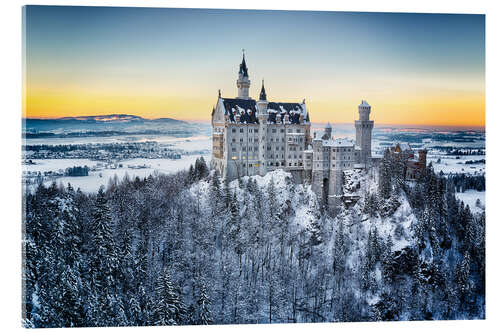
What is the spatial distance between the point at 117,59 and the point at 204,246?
7.16 m

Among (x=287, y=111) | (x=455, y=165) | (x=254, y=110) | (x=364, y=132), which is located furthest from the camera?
(x=254, y=110)

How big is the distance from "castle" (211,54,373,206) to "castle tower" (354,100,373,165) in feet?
0.13

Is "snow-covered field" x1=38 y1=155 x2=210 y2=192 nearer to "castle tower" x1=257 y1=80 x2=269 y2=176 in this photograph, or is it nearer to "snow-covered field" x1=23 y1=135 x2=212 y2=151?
"snow-covered field" x1=23 y1=135 x2=212 y2=151

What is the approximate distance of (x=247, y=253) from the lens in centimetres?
1633

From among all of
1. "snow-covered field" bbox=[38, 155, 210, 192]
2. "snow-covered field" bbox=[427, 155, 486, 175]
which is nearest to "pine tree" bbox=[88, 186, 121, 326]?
"snow-covered field" bbox=[38, 155, 210, 192]

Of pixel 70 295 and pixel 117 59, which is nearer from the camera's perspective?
pixel 70 295

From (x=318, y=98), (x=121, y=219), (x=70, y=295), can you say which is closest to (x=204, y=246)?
(x=121, y=219)

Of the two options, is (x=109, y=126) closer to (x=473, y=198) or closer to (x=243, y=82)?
(x=243, y=82)

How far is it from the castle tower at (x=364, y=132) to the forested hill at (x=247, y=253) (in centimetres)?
68

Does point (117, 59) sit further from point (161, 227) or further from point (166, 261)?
point (166, 261)

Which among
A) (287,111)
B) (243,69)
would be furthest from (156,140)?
(287,111)

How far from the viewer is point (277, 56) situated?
52.5ft

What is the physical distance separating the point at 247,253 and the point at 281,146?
5.08 metres

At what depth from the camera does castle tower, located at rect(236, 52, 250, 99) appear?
52.9ft
